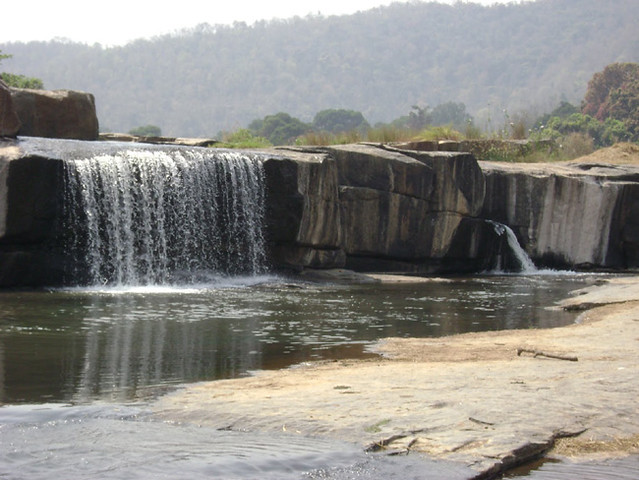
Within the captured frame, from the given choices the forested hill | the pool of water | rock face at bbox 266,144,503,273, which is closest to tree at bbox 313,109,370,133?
the forested hill

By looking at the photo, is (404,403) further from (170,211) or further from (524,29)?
(524,29)

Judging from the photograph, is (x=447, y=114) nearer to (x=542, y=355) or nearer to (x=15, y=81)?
(x=15, y=81)

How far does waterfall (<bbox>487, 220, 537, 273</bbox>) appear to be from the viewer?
2286cm

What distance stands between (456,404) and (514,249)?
57.0 ft

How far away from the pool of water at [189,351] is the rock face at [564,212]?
128 inches

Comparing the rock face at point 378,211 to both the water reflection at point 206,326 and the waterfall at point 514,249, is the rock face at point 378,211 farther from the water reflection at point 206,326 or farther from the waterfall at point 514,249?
the water reflection at point 206,326

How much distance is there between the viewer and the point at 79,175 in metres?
17.1

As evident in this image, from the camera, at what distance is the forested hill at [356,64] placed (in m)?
122

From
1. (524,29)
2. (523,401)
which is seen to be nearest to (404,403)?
(523,401)

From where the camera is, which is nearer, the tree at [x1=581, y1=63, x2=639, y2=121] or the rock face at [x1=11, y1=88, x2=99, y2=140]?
the rock face at [x1=11, y1=88, x2=99, y2=140]

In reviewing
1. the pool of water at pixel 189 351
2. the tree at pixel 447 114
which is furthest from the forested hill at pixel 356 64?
the pool of water at pixel 189 351

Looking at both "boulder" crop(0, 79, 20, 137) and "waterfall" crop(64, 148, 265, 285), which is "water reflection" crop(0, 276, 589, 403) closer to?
"waterfall" crop(64, 148, 265, 285)

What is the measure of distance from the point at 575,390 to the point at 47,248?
11.7m

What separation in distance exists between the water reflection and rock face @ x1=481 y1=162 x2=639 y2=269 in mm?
5312
